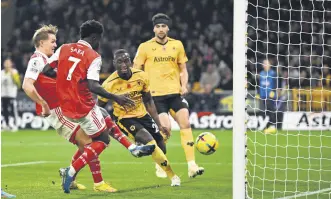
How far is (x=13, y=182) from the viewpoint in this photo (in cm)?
956

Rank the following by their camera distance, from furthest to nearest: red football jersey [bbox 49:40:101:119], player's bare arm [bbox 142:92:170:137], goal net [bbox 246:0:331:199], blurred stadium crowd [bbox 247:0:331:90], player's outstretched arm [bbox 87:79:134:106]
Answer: blurred stadium crowd [bbox 247:0:331:90]
player's bare arm [bbox 142:92:170:137]
goal net [bbox 246:0:331:199]
red football jersey [bbox 49:40:101:119]
player's outstretched arm [bbox 87:79:134:106]

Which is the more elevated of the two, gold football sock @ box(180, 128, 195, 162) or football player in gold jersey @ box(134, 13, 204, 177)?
football player in gold jersey @ box(134, 13, 204, 177)

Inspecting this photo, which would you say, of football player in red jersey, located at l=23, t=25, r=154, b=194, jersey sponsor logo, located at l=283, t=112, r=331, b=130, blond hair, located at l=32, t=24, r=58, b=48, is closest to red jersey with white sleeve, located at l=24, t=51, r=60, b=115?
football player in red jersey, located at l=23, t=25, r=154, b=194

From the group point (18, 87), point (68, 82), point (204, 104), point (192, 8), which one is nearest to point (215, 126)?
point (204, 104)

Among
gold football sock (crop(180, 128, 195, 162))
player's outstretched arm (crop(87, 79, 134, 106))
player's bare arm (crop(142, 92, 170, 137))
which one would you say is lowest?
gold football sock (crop(180, 128, 195, 162))

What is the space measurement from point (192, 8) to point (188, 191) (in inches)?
814

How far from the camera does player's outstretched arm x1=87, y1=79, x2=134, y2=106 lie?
7.62 metres

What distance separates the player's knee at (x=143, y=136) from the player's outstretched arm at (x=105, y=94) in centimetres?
139

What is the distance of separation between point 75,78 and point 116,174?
305cm

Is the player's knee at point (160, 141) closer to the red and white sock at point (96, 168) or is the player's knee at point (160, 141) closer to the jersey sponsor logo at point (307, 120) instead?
the red and white sock at point (96, 168)

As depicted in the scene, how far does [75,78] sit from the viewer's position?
7.91 metres

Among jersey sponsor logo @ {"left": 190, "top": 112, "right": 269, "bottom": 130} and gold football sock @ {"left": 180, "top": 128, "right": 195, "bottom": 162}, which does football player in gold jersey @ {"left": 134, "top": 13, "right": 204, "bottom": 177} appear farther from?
jersey sponsor logo @ {"left": 190, "top": 112, "right": 269, "bottom": 130}

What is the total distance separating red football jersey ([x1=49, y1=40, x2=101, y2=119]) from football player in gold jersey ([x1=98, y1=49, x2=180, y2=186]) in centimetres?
107

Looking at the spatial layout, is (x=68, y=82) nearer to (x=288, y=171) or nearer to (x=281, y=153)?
(x=288, y=171)
